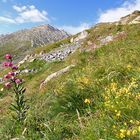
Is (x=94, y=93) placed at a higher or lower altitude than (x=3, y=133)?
higher

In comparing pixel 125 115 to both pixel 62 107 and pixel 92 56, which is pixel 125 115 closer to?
pixel 62 107

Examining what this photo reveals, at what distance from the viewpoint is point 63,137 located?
22.9ft

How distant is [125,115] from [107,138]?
0.67m

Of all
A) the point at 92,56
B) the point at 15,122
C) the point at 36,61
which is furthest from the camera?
the point at 36,61

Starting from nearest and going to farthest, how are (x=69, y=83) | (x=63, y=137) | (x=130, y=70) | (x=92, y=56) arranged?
(x=63, y=137), (x=130, y=70), (x=69, y=83), (x=92, y=56)

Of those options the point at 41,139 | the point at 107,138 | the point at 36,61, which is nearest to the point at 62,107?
the point at 41,139

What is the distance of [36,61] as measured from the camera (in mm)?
34719

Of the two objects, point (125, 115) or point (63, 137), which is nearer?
point (125, 115)

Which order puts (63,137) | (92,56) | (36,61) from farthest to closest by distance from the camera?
(36,61)
(92,56)
(63,137)

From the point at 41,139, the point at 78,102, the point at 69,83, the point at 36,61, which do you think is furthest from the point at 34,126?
the point at 36,61

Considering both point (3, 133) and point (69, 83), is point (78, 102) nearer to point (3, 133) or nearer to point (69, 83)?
point (69, 83)

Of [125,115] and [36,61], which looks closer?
[125,115]

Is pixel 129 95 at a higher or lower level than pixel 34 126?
higher

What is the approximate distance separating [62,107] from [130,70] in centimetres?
199
